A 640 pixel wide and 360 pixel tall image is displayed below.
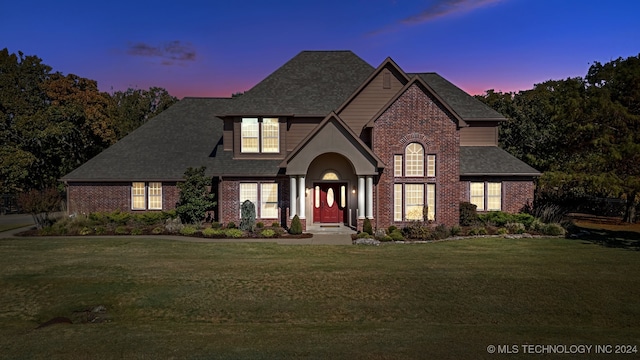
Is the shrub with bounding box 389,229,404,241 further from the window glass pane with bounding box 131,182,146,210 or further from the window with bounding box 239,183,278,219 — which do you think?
the window glass pane with bounding box 131,182,146,210

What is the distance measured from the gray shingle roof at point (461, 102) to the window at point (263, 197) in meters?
13.4

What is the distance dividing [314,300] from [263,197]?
15.4 meters

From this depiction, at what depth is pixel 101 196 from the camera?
2873 centimetres

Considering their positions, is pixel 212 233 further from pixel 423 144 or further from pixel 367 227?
pixel 423 144

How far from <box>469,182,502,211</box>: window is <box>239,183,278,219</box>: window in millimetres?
11988

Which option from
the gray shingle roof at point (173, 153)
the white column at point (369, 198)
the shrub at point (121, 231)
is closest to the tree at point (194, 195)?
the gray shingle roof at point (173, 153)

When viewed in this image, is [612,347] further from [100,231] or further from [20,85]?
[20,85]

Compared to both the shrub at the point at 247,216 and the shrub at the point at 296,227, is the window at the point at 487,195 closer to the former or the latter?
the shrub at the point at 296,227

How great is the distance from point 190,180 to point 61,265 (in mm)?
10124

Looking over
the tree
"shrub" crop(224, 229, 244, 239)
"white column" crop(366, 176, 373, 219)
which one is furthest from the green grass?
the tree

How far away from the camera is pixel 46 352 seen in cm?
870

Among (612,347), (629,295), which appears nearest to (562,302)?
(629,295)

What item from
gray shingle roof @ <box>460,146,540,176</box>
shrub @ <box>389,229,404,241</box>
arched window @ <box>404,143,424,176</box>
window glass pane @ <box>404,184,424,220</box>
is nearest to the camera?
shrub @ <box>389,229,404,241</box>

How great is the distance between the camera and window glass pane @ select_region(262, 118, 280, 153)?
28.2 metres
